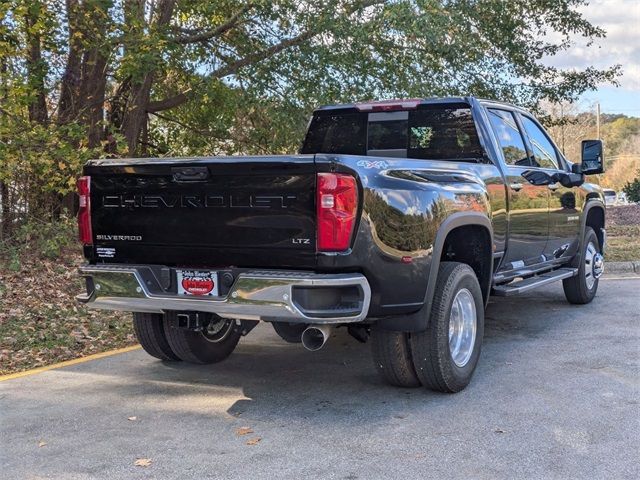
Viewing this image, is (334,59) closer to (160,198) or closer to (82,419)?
(160,198)

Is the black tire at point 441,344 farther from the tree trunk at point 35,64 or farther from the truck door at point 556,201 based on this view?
the tree trunk at point 35,64

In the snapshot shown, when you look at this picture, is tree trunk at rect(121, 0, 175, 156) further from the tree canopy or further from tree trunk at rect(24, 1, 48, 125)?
tree trunk at rect(24, 1, 48, 125)

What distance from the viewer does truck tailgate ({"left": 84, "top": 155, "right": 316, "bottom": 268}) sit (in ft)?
13.8

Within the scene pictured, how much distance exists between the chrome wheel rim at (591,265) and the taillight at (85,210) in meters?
5.60

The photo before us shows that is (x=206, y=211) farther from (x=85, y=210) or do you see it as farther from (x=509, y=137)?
(x=509, y=137)

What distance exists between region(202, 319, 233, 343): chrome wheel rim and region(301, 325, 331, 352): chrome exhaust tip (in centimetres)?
159

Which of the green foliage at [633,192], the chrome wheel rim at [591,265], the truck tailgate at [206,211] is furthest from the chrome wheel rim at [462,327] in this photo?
the green foliage at [633,192]

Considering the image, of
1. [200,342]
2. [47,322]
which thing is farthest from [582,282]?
[47,322]

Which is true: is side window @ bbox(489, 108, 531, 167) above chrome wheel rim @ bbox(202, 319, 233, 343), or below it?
above

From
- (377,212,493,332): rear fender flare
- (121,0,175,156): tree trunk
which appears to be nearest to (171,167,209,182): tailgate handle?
(377,212,493,332): rear fender flare

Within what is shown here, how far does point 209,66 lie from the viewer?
38.3 feet

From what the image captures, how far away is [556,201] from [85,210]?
14.8 feet

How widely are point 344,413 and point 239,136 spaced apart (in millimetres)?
8335

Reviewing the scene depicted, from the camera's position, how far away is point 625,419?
14.6 ft
